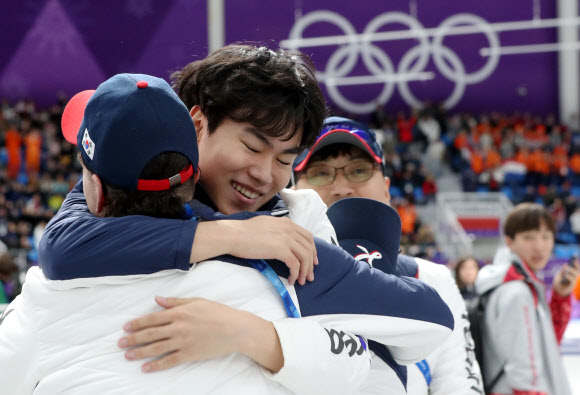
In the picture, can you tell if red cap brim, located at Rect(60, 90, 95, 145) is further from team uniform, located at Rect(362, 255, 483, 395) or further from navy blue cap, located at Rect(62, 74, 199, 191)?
team uniform, located at Rect(362, 255, 483, 395)

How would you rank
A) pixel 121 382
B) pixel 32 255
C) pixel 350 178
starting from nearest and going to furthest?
pixel 121 382, pixel 350 178, pixel 32 255

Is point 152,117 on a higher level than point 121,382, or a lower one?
higher

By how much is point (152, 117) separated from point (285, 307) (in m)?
0.38

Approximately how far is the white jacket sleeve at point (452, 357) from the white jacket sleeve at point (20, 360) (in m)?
1.16

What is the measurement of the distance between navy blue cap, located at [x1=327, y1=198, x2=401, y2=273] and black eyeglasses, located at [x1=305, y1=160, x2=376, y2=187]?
66cm

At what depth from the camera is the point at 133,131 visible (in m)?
1.17

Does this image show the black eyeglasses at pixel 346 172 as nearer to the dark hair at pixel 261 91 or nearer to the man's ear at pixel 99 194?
the dark hair at pixel 261 91

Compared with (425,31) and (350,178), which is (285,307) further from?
(425,31)

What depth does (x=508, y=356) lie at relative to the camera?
10.2 feet

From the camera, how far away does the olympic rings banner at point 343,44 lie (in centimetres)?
1861

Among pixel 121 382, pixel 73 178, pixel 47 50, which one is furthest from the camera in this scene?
pixel 47 50

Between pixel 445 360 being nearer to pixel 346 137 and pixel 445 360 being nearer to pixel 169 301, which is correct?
pixel 346 137

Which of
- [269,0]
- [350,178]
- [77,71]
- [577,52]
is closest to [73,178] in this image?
[77,71]

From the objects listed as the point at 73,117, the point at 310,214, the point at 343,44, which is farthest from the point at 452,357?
the point at 343,44
